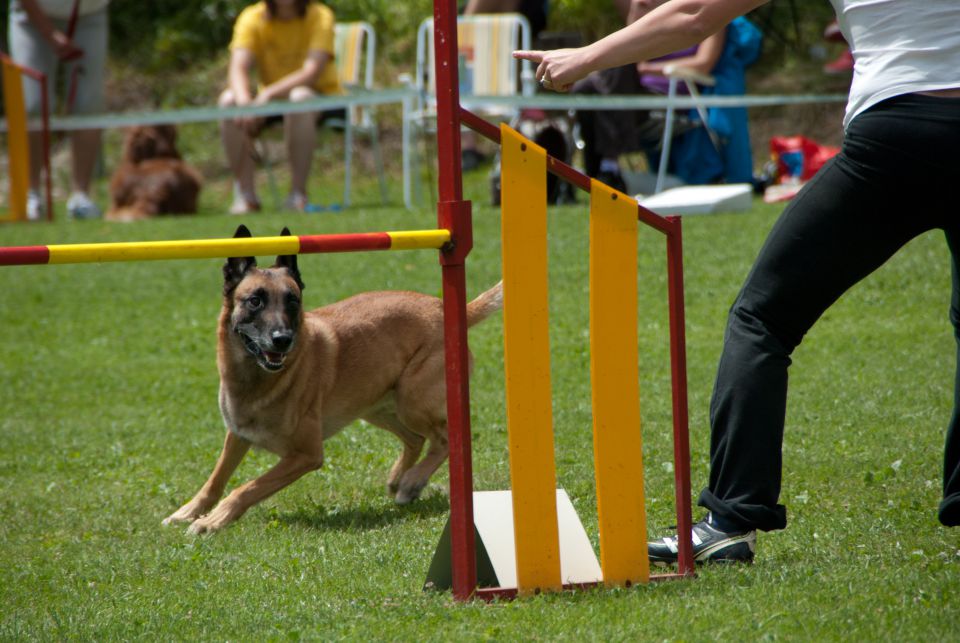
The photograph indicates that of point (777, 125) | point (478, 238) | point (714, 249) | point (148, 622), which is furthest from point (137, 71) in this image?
point (148, 622)

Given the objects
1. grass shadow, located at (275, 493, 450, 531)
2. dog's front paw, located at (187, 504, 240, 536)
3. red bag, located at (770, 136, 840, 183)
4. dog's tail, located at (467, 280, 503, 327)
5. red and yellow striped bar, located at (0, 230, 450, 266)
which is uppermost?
red and yellow striped bar, located at (0, 230, 450, 266)

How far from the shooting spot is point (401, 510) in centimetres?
516

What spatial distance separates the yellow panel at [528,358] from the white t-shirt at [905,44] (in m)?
0.93

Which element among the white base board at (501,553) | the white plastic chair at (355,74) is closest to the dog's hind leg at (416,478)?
the white base board at (501,553)

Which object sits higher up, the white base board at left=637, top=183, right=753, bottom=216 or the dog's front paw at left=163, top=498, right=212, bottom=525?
the white base board at left=637, top=183, right=753, bottom=216

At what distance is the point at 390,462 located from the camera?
19.9 feet

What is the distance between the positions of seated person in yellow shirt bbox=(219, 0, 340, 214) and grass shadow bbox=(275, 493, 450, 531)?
7533mm

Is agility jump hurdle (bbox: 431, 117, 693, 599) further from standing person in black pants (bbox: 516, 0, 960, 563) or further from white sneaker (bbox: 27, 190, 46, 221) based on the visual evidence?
white sneaker (bbox: 27, 190, 46, 221)

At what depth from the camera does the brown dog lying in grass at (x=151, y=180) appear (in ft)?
41.7

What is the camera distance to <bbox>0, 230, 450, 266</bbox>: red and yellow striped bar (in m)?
Answer: 3.09

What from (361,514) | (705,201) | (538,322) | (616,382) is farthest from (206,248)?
(705,201)

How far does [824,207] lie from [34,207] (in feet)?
36.1

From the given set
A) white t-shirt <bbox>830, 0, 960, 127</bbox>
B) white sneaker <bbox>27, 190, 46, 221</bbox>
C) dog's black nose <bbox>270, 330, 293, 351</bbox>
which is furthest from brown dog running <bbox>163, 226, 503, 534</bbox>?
white sneaker <bbox>27, 190, 46, 221</bbox>

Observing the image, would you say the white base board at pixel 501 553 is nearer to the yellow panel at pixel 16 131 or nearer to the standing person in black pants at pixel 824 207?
the standing person in black pants at pixel 824 207
